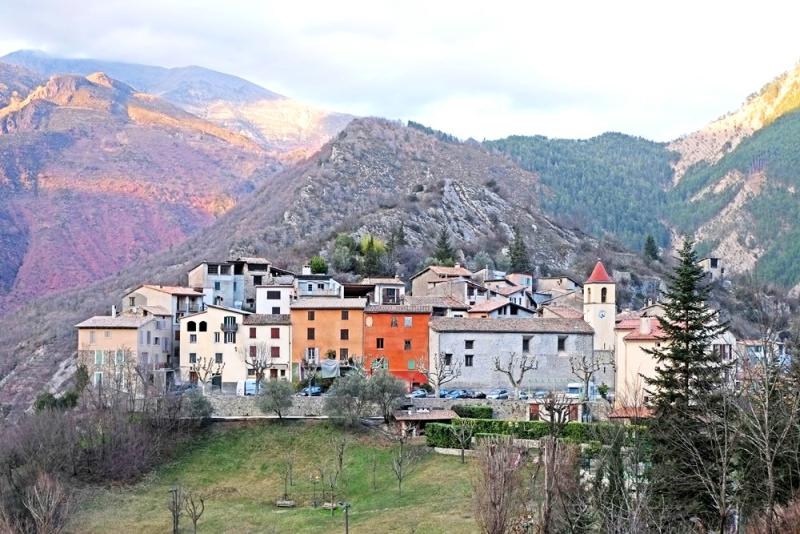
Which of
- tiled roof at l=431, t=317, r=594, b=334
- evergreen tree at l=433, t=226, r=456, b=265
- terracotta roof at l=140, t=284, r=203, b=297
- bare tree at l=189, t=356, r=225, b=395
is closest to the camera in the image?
tiled roof at l=431, t=317, r=594, b=334

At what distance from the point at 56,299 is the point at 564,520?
121 meters

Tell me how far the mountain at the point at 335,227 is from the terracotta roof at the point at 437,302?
987 inches

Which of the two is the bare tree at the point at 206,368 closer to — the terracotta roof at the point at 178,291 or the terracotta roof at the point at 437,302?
the terracotta roof at the point at 178,291

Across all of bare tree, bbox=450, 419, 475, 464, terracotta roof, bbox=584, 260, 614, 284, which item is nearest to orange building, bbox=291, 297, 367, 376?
terracotta roof, bbox=584, 260, 614, 284

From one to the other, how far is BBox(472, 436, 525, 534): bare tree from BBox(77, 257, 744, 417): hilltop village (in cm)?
2762

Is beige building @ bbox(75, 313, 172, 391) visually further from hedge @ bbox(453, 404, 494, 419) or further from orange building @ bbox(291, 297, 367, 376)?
hedge @ bbox(453, 404, 494, 419)

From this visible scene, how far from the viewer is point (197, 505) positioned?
56.4 m

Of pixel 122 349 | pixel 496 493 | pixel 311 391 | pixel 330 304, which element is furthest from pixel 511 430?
pixel 122 349

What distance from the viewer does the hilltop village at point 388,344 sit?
7369cm

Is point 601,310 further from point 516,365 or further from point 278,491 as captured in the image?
point 278,491

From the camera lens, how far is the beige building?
246 feet

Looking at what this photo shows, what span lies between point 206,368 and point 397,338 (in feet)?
43.4

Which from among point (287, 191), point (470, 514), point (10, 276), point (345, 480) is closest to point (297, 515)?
point (345, 480)

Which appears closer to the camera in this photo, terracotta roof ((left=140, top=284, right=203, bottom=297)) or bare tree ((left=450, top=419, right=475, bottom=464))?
bare tree ((left=450, top=419, right=475, bottom=464))
